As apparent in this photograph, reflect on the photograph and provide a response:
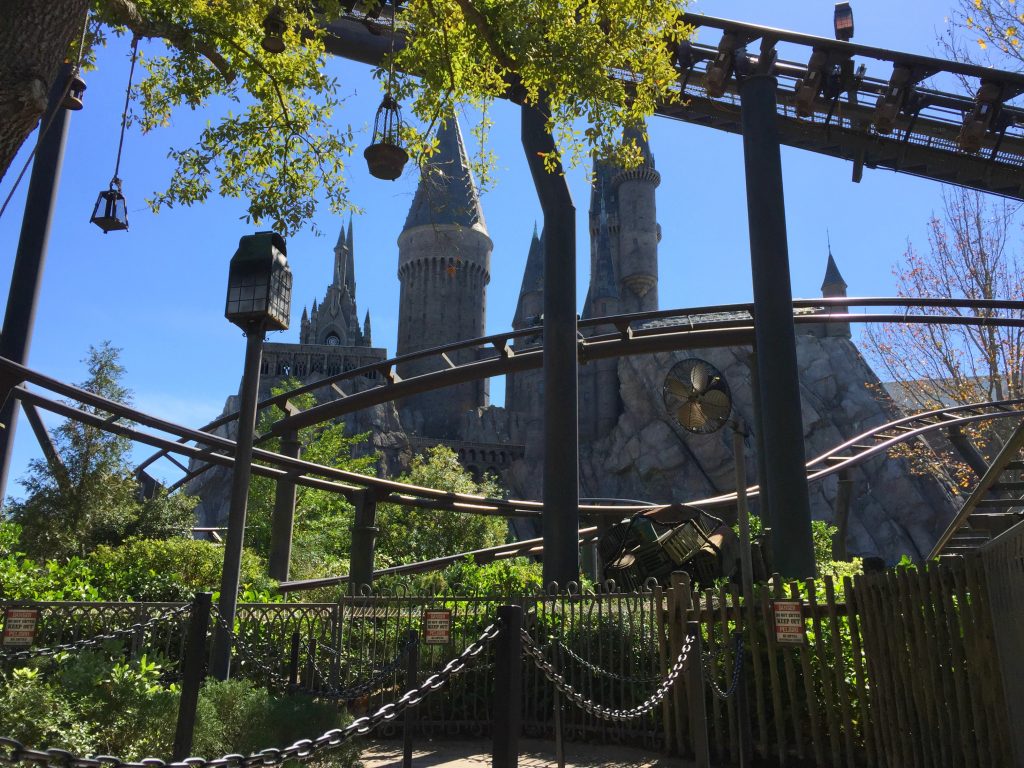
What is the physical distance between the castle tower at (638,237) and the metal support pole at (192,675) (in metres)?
62.8

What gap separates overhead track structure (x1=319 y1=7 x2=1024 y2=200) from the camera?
1515 centimetres

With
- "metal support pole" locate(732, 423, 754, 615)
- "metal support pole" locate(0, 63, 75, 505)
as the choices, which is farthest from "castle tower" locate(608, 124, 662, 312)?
"metal support pole" locate(732, 423, 754, 615)

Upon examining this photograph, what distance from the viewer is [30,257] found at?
34.2 feet

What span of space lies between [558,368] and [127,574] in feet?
21.9

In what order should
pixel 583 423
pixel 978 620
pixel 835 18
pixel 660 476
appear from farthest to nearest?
1. pixel 583 423
2. pixel 660 476
3. pixel 835 18
4. pixel 978 620

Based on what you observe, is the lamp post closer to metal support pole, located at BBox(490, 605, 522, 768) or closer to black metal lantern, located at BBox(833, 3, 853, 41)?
metal support pole, located at BBox(490, 605, 522, 768)

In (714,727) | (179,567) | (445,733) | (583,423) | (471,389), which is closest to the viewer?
(714,727)

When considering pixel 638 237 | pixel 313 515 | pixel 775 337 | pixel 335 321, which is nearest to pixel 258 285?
pixel 775 337

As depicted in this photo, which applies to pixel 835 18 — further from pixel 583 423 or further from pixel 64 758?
pixel 583 423

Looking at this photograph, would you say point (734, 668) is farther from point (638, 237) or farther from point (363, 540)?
point (638, 237)

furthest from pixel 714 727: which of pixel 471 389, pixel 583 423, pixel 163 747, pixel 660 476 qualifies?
pixel 471 389

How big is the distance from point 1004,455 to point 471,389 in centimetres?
6395

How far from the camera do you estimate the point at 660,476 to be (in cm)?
5106

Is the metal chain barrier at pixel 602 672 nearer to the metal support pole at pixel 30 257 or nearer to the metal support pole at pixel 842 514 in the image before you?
the metal support pole at pixel 30 257
